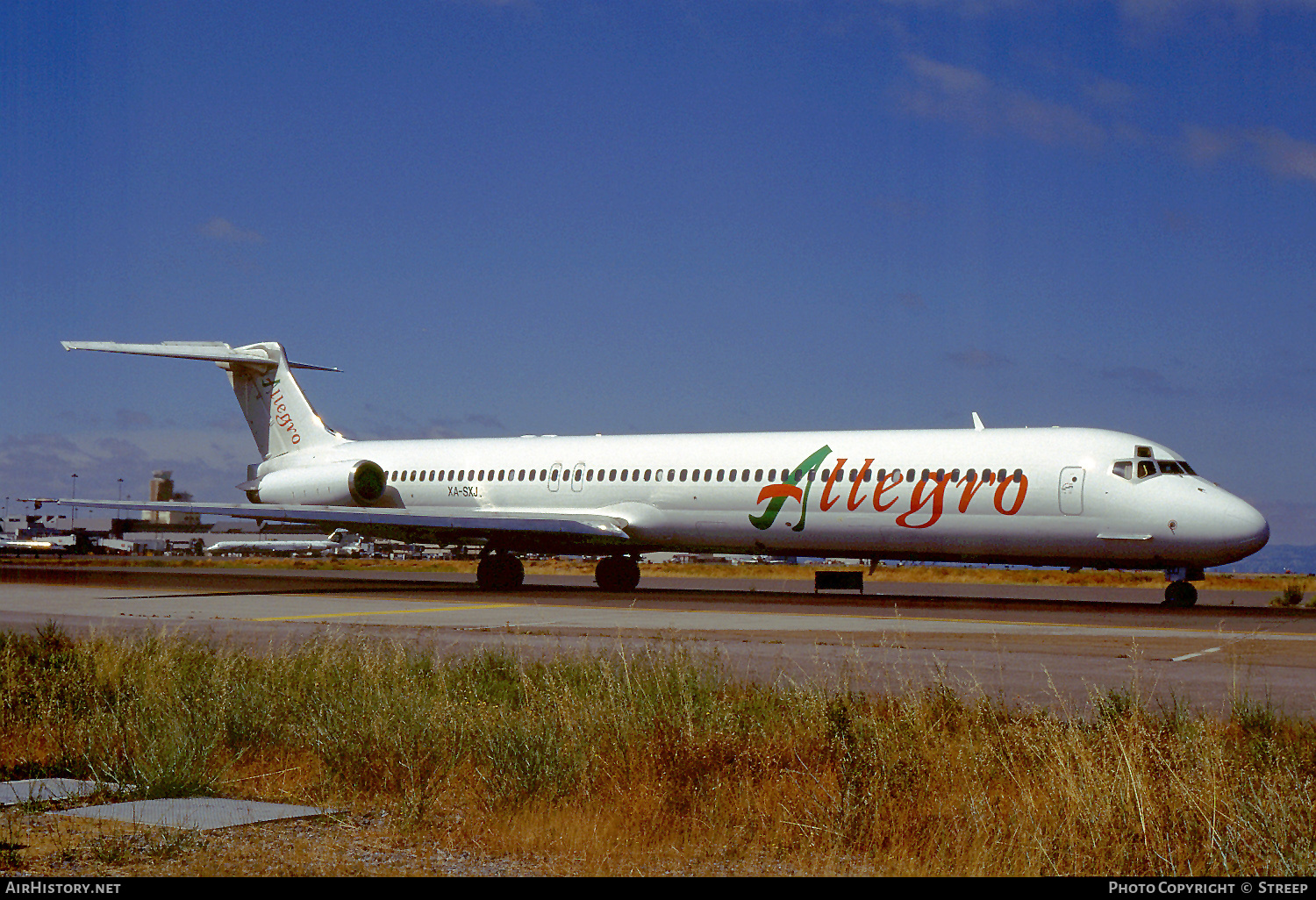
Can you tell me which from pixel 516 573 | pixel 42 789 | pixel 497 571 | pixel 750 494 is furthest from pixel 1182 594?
pixel 42 789

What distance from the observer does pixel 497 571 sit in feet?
106

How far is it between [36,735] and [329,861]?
183 inches

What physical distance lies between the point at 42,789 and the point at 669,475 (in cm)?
2427

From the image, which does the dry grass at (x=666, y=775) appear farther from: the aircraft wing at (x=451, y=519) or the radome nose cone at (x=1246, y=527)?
the aircraft wing at (x=451, y=519)

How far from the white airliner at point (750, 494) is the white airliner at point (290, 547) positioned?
68.5 m

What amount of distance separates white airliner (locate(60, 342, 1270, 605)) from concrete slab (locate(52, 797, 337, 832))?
817 inches

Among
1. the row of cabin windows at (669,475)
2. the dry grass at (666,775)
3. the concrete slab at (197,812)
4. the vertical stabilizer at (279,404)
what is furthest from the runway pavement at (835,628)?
the vertical stabilizer at (279,404)

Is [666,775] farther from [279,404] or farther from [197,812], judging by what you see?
[279,404]

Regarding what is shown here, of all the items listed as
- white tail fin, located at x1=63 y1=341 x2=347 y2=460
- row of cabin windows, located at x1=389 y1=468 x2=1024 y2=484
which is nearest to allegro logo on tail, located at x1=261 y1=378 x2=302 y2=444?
white tail fin, located at x1=63 y1=341 x2=347 y2=460

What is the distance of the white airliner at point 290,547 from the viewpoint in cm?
11029

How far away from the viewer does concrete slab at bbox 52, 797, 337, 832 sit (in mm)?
6531

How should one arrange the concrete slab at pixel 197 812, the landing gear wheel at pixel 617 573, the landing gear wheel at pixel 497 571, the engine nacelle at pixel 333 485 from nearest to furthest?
the concrete slab at pixel 197 812 → the landing gear wheel at pixel 497 571 → the landing gear wheel at pixel 617 573 → the engine nacelle at pixel 333 485

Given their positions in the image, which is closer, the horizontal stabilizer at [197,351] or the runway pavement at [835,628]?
the runway pavement at [835,628]
